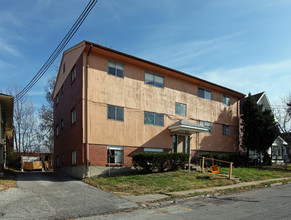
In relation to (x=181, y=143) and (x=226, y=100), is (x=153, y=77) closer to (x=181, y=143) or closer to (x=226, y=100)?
Result: (x=181, y=143)

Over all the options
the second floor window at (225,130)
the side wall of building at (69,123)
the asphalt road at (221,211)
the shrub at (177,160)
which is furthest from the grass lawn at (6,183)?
the second floor window at (225,130)

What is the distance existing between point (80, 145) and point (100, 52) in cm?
618

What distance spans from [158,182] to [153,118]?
6.75m

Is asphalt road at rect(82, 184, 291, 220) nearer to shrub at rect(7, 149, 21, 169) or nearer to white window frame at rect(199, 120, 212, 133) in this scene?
white window frame at rect(199, 120, 212, 133)

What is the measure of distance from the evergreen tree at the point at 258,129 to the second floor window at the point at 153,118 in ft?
33.1

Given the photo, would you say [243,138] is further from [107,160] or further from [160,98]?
[107,160]

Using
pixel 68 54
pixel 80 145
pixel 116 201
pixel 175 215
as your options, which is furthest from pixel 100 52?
pixel 175 215

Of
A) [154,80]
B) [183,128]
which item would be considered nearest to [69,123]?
[154,80]

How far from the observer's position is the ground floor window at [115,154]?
16812mm

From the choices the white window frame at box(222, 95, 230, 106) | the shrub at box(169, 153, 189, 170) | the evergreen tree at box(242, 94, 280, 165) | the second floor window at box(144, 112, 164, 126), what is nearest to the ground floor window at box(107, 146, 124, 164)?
the second floor window at box(144, 112, 164, 126)

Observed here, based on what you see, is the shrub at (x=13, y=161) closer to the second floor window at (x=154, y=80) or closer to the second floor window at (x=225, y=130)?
the second floor window at (x=154, y=80)

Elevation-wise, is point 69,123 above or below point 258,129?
above

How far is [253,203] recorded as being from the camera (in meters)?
9.49

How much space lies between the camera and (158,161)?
16.2m
